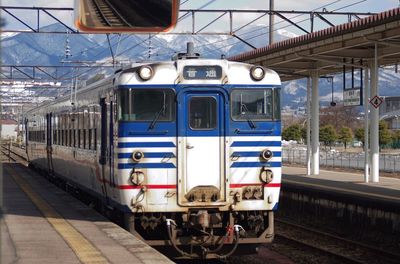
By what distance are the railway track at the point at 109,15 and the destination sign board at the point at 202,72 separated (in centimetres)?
577

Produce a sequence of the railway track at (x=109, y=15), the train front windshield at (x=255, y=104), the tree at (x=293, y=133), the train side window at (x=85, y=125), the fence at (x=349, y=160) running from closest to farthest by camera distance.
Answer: the railway track at (x=109, y=15), the train front windshield at (x=255, y=104), the train side window at (x=85, y=125), the fence at (x=349, y=160), the tree at (x=293, y=133)

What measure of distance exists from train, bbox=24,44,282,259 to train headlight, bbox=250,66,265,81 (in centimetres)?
1

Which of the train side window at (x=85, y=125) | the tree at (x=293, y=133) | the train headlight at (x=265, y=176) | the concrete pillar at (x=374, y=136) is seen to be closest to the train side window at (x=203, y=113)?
the train headlight at (x=265, y=176)

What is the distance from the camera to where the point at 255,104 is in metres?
10.5

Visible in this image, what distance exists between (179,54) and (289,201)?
9.74 metres

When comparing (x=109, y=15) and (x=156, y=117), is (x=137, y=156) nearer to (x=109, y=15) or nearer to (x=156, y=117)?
(x=156, y=117)

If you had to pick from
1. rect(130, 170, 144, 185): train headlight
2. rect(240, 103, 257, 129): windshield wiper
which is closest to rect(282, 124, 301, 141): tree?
rect(240, 103, 257, 129): windshield wiper

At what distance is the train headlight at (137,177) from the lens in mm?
10047

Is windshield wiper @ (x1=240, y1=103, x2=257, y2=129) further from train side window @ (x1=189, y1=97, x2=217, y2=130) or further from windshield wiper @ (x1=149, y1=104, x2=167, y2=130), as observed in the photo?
windshield wiper @ (x1=149, y1=104, x2=167, y2=130)

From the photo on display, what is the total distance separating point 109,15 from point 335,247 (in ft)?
34.5

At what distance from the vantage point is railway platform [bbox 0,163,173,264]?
845 centimetres

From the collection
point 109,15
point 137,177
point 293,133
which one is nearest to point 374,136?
point 137,177

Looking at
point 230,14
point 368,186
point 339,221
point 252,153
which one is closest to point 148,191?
point 252,153

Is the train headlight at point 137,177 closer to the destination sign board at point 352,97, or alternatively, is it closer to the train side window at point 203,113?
the train side window at point 203,113
